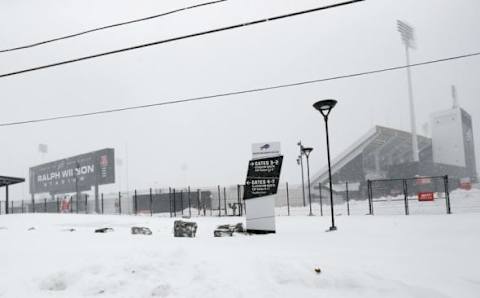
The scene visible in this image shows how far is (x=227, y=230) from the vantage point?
14.1 metres

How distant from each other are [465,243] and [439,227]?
3819 mm

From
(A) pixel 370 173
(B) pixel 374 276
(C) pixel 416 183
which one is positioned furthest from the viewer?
(A) pixel 370 173

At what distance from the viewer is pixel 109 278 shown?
769cm

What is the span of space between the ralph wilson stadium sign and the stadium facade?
31.4m

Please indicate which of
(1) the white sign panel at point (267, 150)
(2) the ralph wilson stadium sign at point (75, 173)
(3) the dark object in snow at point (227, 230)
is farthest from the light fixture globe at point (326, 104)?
(2) the ralph wilson stadium sign at point (75, 173)

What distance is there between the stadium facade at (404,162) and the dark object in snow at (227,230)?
47.1 m

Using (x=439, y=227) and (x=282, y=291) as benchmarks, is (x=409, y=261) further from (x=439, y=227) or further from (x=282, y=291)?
(x=439, y=227)

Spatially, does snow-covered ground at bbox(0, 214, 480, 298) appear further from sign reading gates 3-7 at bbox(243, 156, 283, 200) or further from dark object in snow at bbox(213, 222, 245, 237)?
sign reading gates 3-7 at bbox(243, 156, 283, 200)

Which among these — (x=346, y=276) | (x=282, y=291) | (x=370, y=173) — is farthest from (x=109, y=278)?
(x=370, y=173)

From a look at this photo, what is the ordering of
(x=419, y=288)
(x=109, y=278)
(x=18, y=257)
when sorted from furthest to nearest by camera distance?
(x=18, y=257) → (x=109, y=278) → (x=419, y=288)

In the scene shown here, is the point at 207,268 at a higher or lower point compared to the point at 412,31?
lower

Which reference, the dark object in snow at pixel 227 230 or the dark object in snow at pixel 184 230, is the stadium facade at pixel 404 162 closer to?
the dark object in snow at pixel 227 230

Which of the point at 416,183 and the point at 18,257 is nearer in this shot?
the point at 18,257

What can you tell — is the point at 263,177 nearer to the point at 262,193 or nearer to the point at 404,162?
the point at 262,193
